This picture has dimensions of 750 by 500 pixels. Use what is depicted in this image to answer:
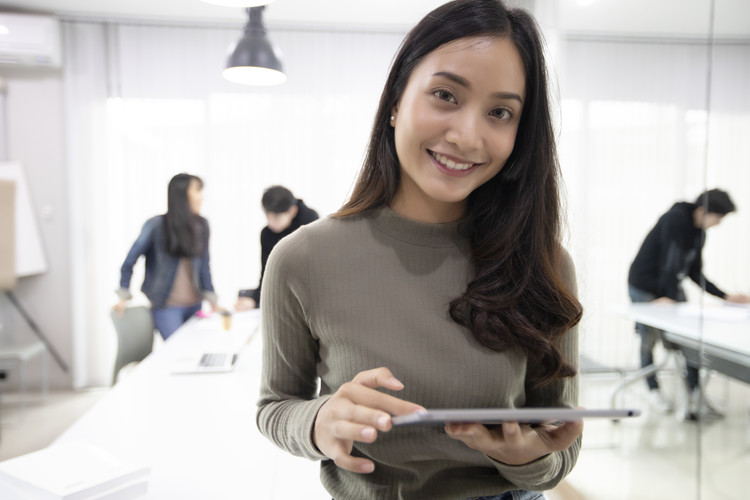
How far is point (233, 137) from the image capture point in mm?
4742

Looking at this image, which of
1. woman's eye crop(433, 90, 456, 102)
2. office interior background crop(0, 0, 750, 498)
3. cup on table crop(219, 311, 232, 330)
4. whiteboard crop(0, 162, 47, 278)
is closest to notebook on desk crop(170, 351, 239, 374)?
cup on table crop(219, 311, 232, 330)

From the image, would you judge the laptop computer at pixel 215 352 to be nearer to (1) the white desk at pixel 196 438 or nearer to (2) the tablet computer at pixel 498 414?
(1) the white desk at pixel 196 438

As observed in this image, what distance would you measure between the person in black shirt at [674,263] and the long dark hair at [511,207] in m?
0.92

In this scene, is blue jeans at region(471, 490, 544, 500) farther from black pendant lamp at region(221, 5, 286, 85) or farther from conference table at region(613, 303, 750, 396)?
black pendant lamp at region(221, 5, 286, 85)

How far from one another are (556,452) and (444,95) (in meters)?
0.58

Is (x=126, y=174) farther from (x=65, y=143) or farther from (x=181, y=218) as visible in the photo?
(x=181, y=218)

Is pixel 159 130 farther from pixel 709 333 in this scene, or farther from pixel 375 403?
pixel 375 403

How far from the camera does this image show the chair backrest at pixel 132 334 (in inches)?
129

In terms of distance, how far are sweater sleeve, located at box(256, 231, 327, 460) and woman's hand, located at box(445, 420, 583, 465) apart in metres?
0.26

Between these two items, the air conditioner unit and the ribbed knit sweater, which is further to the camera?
the air conditioner unit

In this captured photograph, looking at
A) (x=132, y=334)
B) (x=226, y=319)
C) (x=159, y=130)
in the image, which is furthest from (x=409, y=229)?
(x=159, y=130)

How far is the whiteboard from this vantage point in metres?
4.46

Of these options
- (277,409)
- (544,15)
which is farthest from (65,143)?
(277,409)

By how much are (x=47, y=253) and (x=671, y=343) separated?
473 cm
